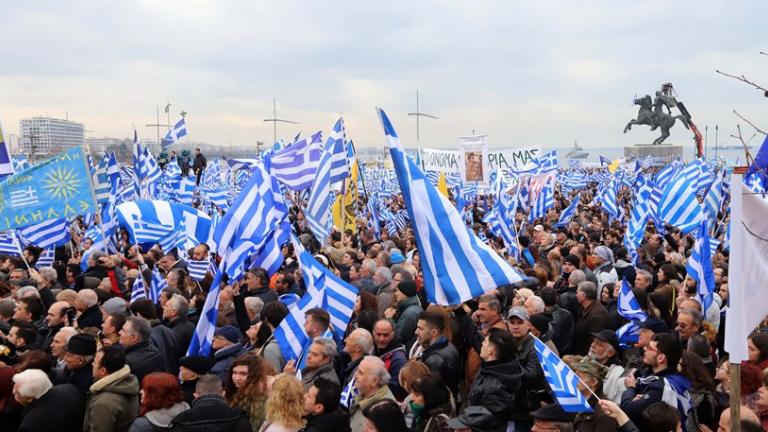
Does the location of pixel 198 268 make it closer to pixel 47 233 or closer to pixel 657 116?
pixel 47 233

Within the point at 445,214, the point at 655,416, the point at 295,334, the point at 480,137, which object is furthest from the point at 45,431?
the point at 480,137

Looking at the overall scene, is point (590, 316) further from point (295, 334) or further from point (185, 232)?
point (185, 232)

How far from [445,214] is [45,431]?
325 cm

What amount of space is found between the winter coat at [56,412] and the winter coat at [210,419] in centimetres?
114

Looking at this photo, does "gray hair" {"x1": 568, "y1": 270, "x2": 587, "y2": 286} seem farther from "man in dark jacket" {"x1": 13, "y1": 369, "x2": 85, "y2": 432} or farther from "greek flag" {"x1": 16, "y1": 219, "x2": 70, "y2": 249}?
"greek flag" {"x1": 16, "y1": 219, "x2": 70, "y2": 249}

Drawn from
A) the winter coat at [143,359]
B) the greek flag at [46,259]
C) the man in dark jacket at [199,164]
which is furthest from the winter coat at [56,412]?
the man in dark jacket at [199,164]

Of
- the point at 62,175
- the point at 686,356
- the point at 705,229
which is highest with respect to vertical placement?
the point at 62,175

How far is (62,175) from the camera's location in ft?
32.7

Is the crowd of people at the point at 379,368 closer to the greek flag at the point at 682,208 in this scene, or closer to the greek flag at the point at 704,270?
the greek flag at the point at 704,270

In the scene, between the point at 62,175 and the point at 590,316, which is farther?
the point at 62,175

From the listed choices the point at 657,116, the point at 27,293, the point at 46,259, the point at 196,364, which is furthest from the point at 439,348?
the point at 657,116

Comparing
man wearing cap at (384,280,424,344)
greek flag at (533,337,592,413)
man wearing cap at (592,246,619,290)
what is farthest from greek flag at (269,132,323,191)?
greek flag at (533,337,592,413)

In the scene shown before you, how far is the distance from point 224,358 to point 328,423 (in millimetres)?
1925

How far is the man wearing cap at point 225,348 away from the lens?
650cm
